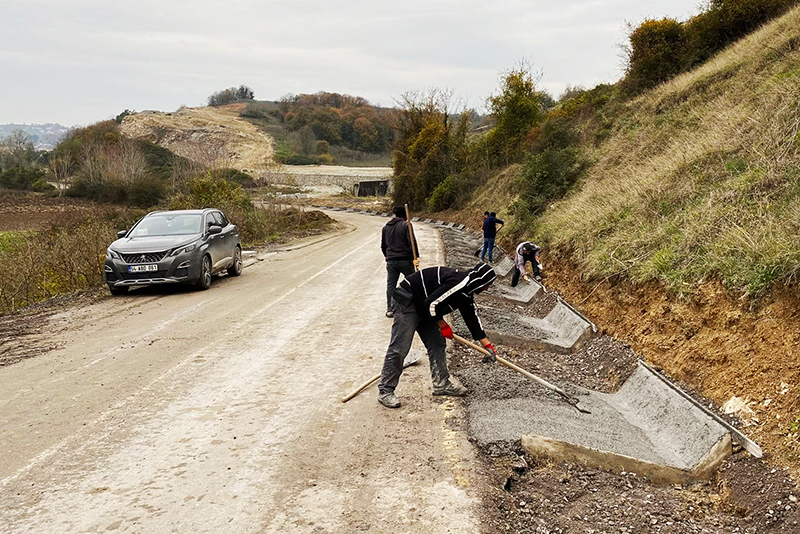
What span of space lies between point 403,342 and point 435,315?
1.38 feet

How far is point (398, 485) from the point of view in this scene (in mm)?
4504

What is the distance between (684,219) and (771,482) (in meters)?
5.56

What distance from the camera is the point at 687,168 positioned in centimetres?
1162

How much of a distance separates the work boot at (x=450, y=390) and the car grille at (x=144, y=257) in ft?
26.1

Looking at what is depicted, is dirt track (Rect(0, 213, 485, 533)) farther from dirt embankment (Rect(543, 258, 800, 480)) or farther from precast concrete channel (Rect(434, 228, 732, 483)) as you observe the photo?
dirt embankment (Rect(543, 258, 800, 480))

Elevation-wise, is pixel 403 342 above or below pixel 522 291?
above

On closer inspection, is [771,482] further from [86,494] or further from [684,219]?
[684,219]

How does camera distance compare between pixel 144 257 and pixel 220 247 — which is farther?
pixel 220 247

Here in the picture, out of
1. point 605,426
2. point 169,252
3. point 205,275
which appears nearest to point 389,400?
point 605,426

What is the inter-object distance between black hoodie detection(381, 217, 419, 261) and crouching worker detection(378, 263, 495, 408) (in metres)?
3.53

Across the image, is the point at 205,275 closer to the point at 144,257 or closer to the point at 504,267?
the point at 144,257

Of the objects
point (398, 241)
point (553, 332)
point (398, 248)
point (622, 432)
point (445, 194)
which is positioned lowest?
point (553, 332)

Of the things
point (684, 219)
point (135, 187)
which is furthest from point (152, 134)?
point (684, 219)

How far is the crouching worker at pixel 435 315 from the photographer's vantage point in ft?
19.7
